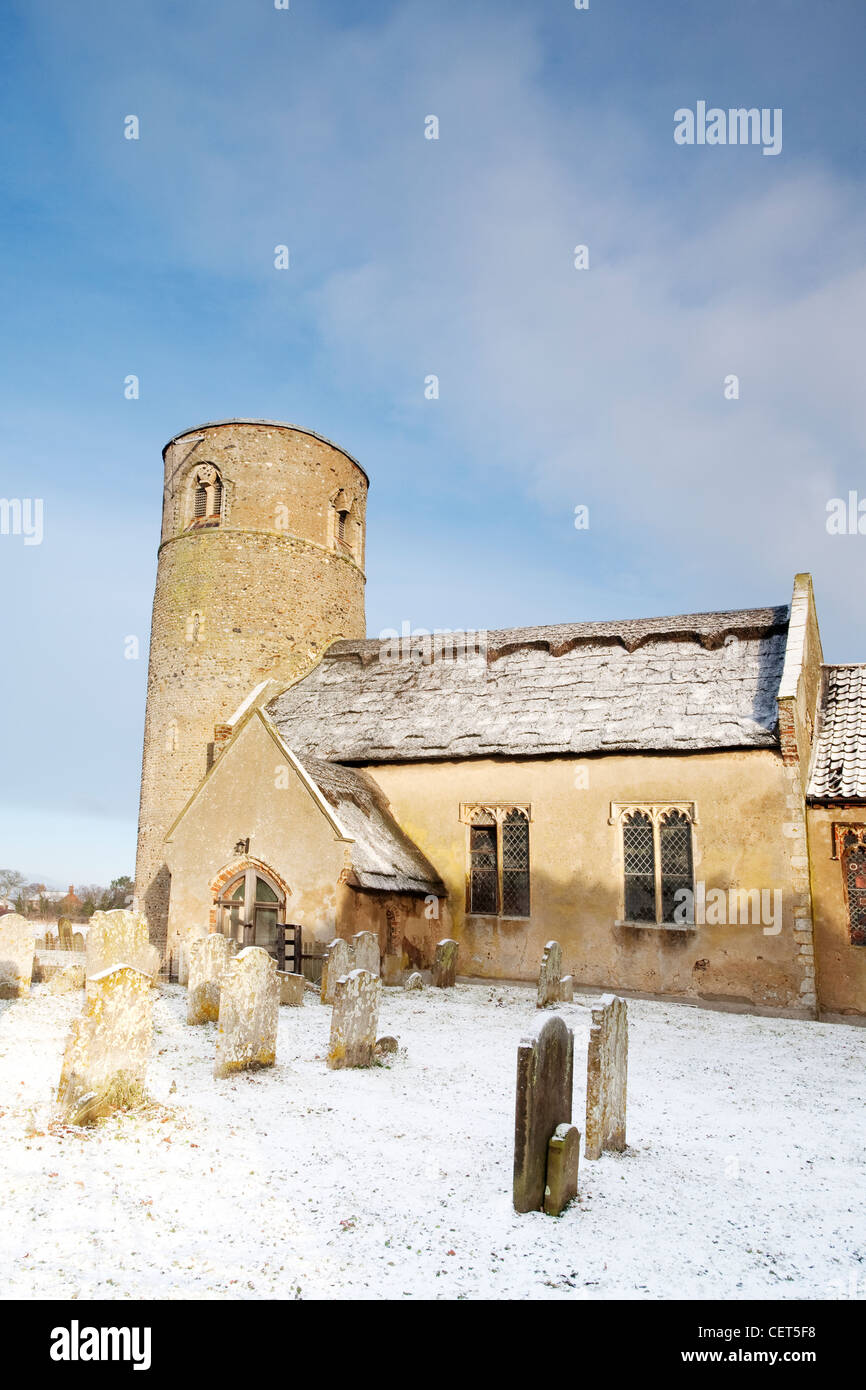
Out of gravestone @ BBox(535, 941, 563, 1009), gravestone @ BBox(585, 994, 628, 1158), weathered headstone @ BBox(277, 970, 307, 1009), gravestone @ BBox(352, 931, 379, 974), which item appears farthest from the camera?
gravestone @ BBox(535, 941, 563, 1009)

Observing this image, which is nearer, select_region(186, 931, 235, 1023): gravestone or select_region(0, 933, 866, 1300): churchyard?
select_region(0, 933, 866, 1300): churchyard

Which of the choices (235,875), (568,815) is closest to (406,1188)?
(235,875)

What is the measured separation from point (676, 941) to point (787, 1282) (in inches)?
468

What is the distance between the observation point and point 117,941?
45.8 ft

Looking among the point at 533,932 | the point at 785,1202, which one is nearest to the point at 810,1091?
the point at 785,1202

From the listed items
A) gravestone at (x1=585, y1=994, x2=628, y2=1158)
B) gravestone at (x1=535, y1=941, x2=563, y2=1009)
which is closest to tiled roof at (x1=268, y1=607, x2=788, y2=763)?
gravestone at (x1=535, y1=941, x2=563, y2=1009)

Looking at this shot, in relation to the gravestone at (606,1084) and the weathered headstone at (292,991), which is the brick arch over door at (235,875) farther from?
the gravestone at (606,1084)

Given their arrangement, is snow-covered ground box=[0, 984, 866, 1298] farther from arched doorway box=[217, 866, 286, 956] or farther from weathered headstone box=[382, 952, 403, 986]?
arched doorway box=[217, 866, 286, 956]

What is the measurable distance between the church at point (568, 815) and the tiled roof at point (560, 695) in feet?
0.19

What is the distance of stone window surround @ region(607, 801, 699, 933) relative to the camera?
1666 centimetres

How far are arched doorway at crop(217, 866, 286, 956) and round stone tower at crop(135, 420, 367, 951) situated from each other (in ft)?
21.6

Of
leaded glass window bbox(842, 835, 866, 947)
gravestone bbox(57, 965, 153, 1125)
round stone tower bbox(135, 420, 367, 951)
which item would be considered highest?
round stone tower bbox(135, 420, 367, 951)

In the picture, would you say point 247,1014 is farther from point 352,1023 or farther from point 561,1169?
point 561,1169

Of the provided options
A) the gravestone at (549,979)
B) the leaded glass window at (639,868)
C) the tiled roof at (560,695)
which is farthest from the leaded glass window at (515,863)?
the gravestone at (549,979)
